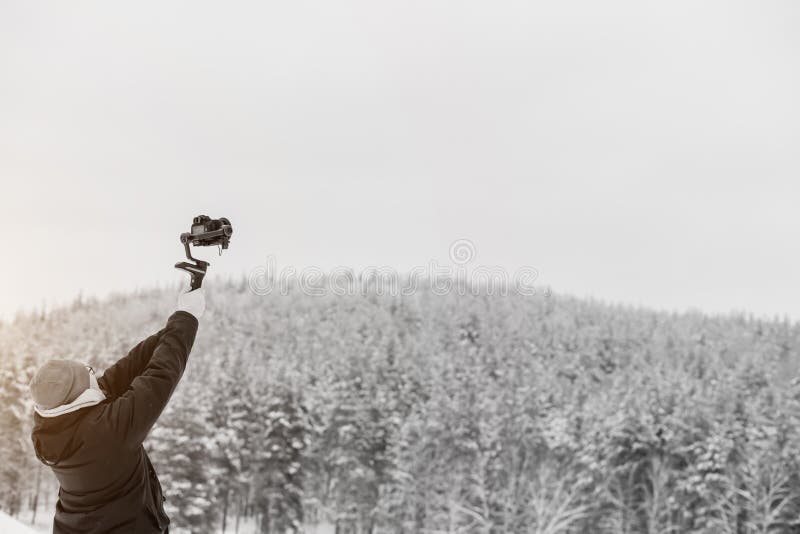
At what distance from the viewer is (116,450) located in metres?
1.74

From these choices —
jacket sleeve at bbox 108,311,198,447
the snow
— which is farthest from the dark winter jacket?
the snow

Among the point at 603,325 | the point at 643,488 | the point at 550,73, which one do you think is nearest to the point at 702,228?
the point at 550,73

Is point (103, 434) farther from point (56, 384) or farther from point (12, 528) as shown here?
point (12, 528)

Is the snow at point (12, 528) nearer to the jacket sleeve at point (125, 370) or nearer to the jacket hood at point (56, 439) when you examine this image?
the jacket sleeve at point (125, 370)

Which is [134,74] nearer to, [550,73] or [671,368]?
[550,73]

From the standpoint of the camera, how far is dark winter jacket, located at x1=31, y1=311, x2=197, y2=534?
1706 millimetres

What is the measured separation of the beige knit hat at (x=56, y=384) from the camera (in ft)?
5.52

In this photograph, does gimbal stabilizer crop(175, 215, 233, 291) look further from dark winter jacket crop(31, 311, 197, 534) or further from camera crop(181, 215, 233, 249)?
dark winter jacket crop(31, 311, 197, 534)

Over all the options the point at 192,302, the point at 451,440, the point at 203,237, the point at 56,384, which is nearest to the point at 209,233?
the point at 203,237

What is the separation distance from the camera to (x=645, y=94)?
334 ft

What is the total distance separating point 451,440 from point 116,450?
131 ft

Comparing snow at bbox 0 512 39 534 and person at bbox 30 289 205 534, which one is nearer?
person at bbox 30 289 205 534

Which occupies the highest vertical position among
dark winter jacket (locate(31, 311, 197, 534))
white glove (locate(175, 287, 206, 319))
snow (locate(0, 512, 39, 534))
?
white glove (locate(175, 287, 206, 319))

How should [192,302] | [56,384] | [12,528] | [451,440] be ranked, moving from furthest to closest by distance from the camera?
[451,440]
[12,528]
[192,302]
[56,384]
